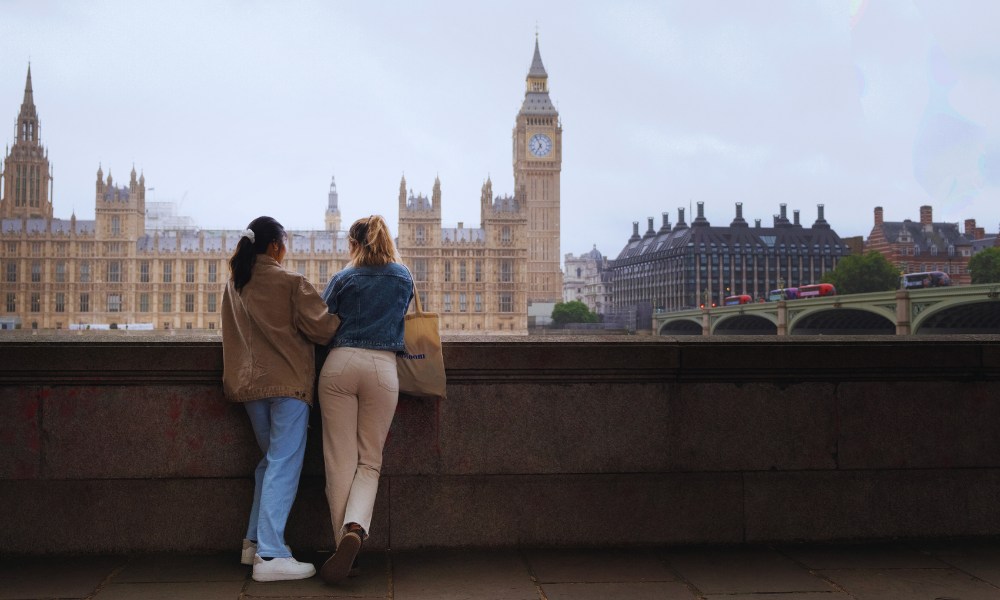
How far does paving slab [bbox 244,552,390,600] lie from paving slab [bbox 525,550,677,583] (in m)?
0.70

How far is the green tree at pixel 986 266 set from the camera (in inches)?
2891

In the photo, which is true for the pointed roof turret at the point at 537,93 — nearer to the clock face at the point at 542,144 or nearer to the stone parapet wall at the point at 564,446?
the clock face at the point at 542,144

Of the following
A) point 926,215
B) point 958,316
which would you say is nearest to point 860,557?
point 958,316

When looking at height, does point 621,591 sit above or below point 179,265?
below

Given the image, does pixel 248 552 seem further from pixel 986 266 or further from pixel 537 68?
pixel 537 68

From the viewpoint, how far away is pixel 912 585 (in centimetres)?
372

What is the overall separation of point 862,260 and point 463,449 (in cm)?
9033

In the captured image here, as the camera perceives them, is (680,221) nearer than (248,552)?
No

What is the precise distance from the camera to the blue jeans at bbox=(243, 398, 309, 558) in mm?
3750


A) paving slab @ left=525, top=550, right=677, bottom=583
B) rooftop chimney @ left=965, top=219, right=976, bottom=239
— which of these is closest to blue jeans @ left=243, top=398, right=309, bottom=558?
paving slab @ left=525, top=550, right=677, bottom=583

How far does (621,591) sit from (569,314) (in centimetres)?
9805

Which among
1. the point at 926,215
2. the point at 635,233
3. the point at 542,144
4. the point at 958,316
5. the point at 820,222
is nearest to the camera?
the point at 958,316

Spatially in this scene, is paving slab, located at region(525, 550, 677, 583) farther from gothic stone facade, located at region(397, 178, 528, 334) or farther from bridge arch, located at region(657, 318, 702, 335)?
gothic stone facade, located at region(397, 178, 528, 334)

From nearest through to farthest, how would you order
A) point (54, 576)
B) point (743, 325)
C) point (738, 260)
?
1. point (54, 576)
2. point (743, 325)
3. point (738, 260)
